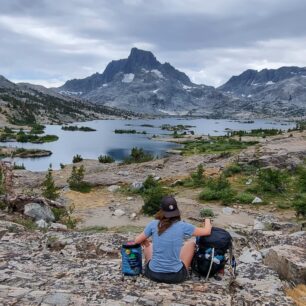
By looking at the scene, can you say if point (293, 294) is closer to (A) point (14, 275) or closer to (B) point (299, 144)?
(A) point (14, 275)

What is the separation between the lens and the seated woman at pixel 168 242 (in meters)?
8.12

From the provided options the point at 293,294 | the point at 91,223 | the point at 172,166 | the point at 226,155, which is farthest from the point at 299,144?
the point at 293,294

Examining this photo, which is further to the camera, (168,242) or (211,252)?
(211,252)

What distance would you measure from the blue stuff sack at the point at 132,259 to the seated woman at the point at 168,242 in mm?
240

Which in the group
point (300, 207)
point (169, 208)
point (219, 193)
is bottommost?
point (219, 193)

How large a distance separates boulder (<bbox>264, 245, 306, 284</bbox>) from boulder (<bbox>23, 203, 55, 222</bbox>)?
9.46 meters

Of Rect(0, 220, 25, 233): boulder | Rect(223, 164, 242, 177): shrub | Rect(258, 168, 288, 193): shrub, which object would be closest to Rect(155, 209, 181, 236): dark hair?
Rect(0, 220, 25, 233): boulder

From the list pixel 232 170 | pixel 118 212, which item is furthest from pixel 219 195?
pixel 232 170

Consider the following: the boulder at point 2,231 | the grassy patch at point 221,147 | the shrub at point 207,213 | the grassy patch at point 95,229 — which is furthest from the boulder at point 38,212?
the grassy patch at point 221,147

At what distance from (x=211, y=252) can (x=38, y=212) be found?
10.0 m

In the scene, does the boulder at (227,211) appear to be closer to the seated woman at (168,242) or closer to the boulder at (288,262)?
the boulder at (288,262)

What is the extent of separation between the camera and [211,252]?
8.55 m

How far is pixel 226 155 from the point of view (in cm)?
4000

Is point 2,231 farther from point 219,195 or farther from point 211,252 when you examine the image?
point 219,195
